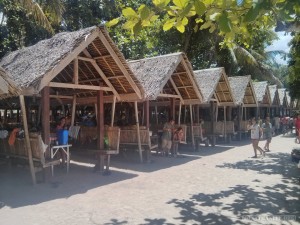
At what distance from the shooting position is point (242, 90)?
73.9 feet

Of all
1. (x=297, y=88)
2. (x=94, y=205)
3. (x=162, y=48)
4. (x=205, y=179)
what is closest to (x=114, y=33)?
(x=162, y=48)

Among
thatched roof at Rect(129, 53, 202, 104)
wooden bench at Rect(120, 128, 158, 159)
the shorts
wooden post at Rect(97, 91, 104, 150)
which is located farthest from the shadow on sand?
the shorts

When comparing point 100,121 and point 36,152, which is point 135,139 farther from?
point 36,152

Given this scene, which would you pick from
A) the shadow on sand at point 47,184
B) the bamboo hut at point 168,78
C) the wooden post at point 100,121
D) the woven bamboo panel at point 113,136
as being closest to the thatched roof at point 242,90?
the bamboo hut at point 168,78

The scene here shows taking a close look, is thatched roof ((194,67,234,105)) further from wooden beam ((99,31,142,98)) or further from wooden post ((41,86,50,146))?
wooden post ((41,86,50,146))

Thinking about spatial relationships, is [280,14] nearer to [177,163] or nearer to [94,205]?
[94,205]

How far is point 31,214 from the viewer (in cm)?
639

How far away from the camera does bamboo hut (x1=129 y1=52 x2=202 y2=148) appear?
12.6 meters

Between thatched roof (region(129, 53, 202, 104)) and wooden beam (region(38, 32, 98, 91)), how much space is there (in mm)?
3061

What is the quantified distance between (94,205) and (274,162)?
27.7ft

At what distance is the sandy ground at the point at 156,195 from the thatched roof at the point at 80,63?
254 centimetres

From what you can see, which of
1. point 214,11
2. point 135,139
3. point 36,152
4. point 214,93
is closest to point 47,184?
point 36,152

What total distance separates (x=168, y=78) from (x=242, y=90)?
11015mm

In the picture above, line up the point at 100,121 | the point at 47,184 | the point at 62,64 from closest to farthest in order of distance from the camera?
the point at 62,64
the point at 47,184
the point at 100,121
